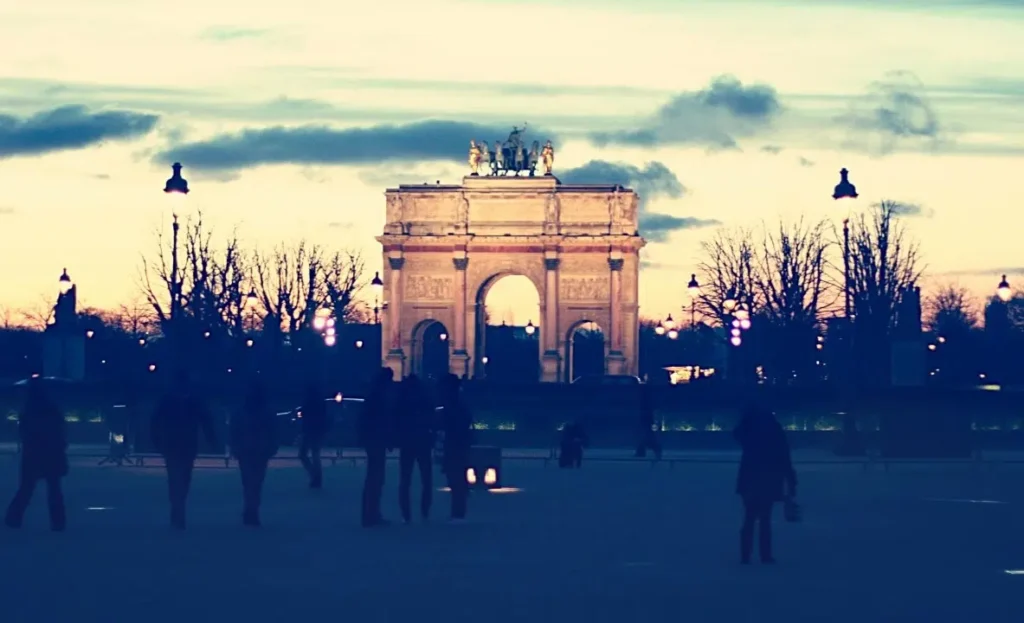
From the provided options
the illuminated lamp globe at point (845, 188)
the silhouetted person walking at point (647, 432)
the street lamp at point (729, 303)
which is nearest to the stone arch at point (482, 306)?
the street lamp at point (729, 303)

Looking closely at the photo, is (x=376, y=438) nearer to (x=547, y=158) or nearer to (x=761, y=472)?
(x=761, y=472)

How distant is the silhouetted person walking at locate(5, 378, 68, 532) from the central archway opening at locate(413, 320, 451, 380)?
81.4m

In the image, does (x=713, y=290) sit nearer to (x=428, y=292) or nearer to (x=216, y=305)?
(x=428, y=292)

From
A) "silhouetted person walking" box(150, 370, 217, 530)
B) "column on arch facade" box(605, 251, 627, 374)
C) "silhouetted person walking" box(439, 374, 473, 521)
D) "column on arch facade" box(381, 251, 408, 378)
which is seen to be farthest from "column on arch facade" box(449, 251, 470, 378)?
"silhouetted person walking" box(150, 370, 217, 530)

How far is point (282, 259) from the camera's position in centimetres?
11400

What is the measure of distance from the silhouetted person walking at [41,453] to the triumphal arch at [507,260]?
90081mm

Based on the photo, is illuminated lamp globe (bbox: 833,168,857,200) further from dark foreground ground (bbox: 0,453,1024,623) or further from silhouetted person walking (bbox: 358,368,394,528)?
silhouetted person walking (bbox: 358,368,394,528)

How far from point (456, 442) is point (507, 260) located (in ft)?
293

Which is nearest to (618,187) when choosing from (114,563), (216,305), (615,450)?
(216,305)

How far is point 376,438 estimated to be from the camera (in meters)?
23.3

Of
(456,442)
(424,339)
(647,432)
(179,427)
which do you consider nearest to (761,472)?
(456,442)

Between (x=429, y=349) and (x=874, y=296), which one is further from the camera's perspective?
(x=429, y=349)

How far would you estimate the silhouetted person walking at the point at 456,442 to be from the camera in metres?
24.4

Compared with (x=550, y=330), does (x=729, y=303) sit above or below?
below
